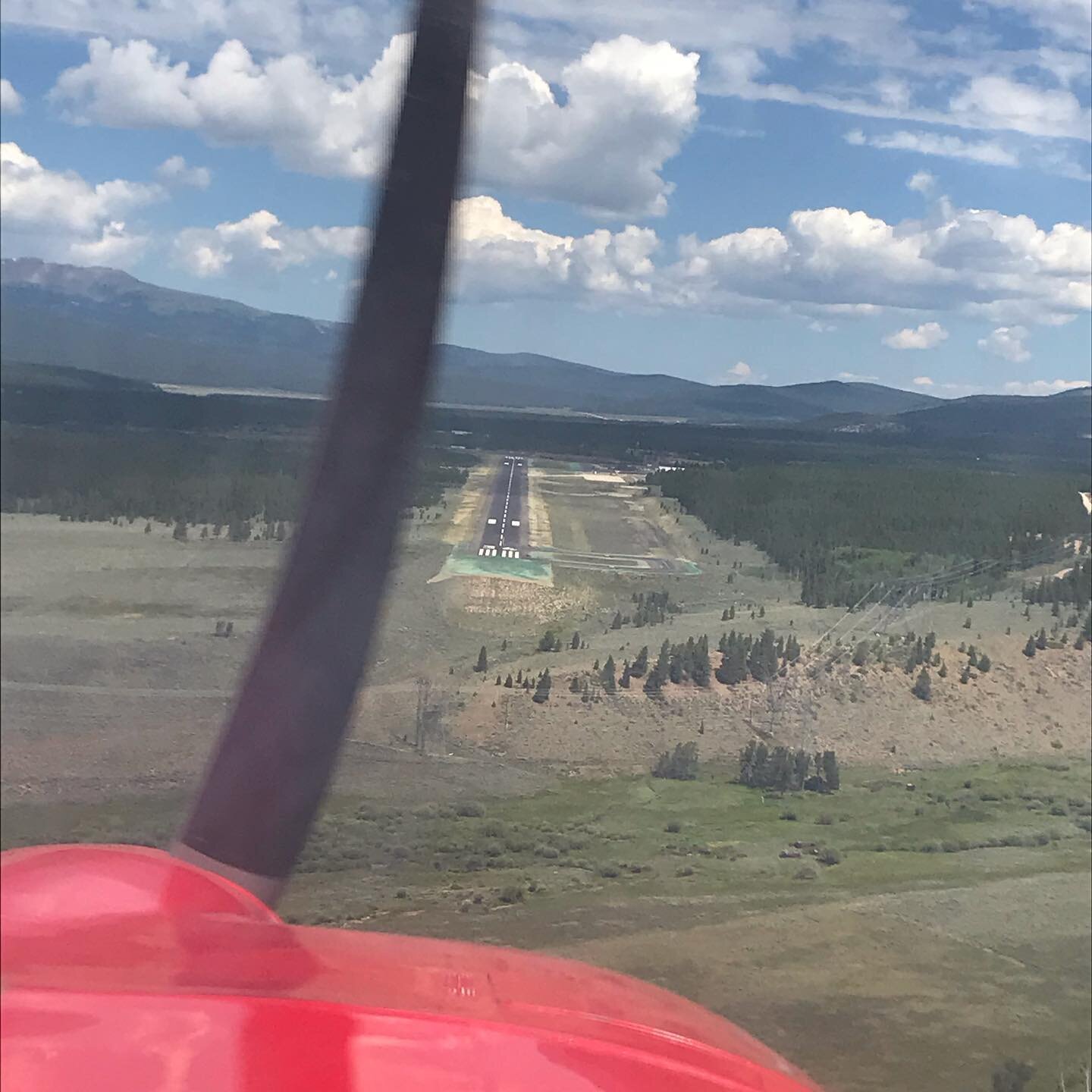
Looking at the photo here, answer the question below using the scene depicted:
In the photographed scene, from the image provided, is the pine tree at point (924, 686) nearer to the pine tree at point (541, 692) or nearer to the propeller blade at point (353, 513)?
the pine tree at point (541, 692)

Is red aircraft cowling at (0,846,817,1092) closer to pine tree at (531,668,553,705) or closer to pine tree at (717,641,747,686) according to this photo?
pine tree at (531,668,553,705)

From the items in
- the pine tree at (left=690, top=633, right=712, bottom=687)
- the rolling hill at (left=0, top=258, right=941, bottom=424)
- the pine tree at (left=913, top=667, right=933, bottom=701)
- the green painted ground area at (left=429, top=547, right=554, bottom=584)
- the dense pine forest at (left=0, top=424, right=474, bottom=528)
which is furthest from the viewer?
Answer: the pine tree at (left=913, top=667, right=933, bottom=701)

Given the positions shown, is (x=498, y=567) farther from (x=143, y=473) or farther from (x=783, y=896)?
(x=783, y=896)

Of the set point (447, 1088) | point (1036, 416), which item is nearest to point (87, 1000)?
point (447, 1088)

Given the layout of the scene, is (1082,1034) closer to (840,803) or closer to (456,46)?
(840,803)

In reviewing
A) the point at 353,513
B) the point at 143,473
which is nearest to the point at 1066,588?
the point at 353,513

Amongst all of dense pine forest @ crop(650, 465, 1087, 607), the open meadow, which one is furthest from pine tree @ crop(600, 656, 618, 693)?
dense pine forest @ crop(650, 465, 1087, 607)
